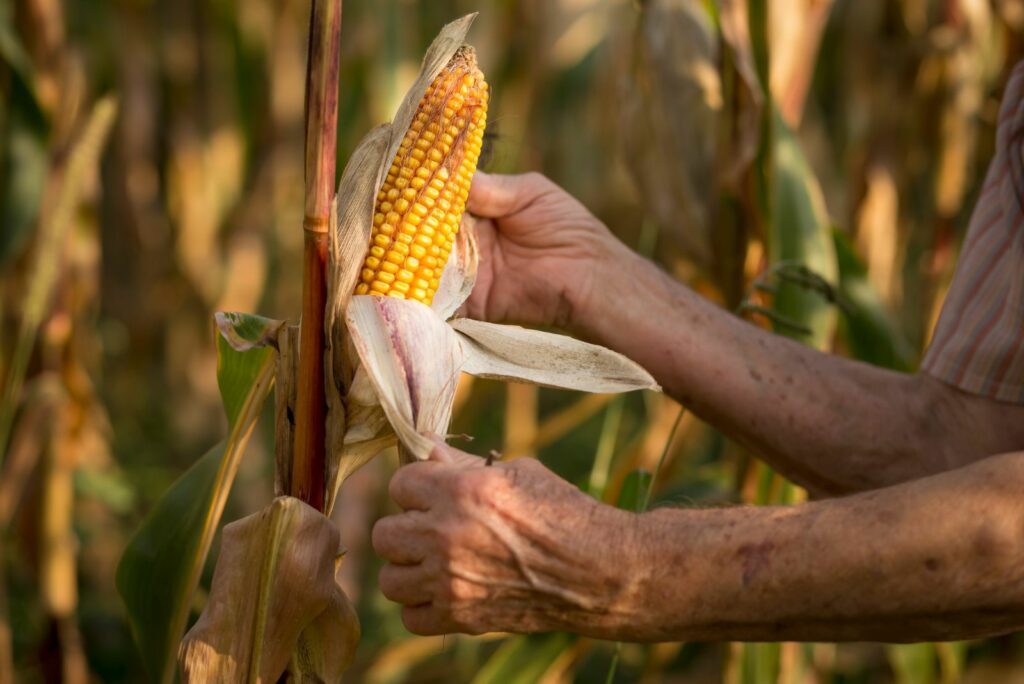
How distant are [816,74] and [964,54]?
126cm

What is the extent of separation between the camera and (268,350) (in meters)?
0.97

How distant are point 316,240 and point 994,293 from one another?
2.67 feet

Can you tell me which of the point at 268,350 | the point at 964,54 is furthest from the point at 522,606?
the point at 964,54

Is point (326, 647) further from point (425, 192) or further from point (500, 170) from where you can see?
point (500, 170)

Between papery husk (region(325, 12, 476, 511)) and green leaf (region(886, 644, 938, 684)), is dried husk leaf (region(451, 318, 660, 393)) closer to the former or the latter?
papery husk (region(325, 12, 476, 511))

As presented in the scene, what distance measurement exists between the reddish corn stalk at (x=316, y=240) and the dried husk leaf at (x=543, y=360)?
134 millimetres

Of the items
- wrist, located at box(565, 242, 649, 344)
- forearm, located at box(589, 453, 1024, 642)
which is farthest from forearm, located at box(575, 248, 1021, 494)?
forearm, located at box(589, 453, 1024, 642)

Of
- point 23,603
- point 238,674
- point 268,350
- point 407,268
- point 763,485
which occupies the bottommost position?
point 23,603

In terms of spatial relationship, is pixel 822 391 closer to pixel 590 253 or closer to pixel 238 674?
pixel 590 253

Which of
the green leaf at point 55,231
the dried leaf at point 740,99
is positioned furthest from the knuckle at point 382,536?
the dried leaf at point 740,99

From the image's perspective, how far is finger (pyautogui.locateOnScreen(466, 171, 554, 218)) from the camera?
3.73 feet

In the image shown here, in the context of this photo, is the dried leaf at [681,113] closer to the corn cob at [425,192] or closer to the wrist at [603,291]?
the wrist at [603,291]

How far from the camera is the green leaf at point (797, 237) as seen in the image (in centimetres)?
145

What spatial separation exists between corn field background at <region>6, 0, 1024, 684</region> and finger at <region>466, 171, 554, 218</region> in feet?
0.15
